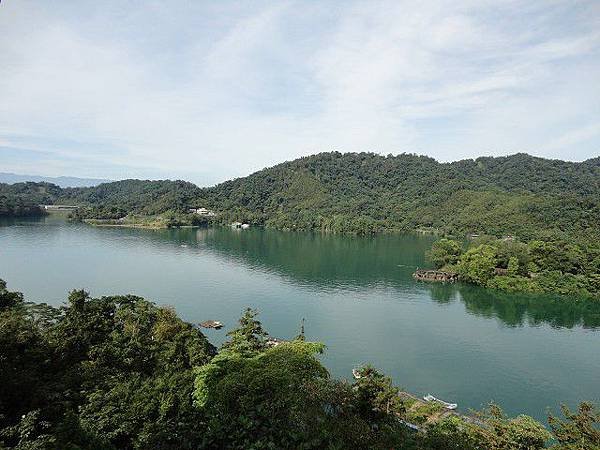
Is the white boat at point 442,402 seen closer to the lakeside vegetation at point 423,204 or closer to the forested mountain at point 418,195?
the lakeside vegetation at point 423,204

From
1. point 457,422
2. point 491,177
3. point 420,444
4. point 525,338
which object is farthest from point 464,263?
point 491,177

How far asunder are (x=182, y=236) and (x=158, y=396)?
60.7 metres

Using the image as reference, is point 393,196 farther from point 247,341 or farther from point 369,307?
point 247,341

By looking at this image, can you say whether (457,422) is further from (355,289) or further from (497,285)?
(497,285)

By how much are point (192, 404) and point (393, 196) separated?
10054 cm

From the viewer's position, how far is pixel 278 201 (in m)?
104

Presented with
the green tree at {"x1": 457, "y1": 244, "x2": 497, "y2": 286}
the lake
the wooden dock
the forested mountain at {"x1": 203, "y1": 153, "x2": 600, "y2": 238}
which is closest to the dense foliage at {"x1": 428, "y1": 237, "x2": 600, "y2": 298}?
the green tree at {"x1": 457, "y1": 244, "x2": 497, "y2": 286}

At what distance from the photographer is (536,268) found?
37.6 m

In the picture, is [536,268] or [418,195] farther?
[418,195]

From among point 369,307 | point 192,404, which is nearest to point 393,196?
point 369,307

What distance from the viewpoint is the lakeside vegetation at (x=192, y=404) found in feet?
21.0

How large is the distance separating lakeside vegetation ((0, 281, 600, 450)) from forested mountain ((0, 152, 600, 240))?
50809 mm

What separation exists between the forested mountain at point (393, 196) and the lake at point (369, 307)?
23.4 m

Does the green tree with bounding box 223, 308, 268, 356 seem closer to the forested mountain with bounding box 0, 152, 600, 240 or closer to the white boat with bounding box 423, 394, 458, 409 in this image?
the white boat with bounding box 423, 394, 458, 409
